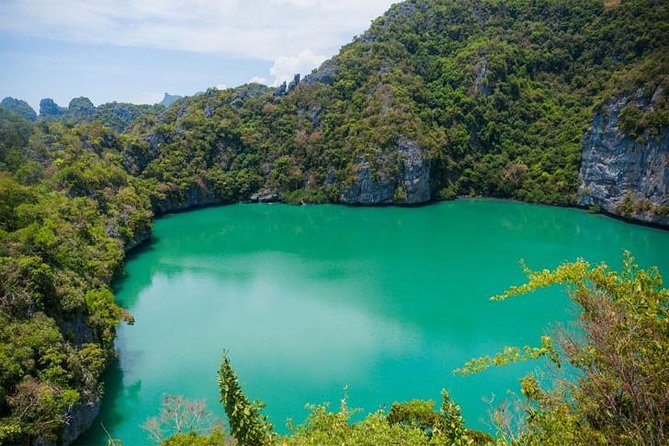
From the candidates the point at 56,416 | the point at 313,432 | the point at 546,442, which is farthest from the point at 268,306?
the point at 546,442

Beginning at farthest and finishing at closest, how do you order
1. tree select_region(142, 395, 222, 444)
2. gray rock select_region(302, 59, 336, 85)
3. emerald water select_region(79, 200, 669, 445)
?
gray rock select_region(302, 59, 336, 85), emerald water select_region(79, 200, 669, 445), tree select_region(142, 395, 222, 444)

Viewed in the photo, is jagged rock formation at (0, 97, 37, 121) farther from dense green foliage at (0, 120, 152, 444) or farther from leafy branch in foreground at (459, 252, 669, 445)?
leafy branch in foreground at (459, 252, 669, 445)

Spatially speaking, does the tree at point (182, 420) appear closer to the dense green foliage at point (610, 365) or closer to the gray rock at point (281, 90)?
the dense green foliage at point (610, 365)

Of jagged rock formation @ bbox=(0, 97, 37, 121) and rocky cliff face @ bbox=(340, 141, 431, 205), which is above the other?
jagged rock formation @ bbox=(0, 97, 37, 121)

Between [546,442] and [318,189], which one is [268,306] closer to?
[546,442]

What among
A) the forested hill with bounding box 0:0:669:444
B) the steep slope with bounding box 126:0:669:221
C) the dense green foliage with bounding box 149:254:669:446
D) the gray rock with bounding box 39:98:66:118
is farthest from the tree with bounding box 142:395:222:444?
the gray rock with bounding box 39:98:66:118

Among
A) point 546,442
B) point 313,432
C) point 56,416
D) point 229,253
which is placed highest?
point 546,442
